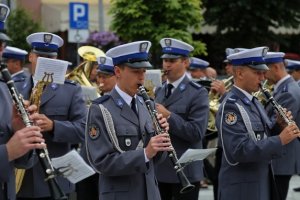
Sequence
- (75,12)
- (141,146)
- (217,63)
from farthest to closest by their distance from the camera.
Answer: (217,63) < (75,12) < (141,146)

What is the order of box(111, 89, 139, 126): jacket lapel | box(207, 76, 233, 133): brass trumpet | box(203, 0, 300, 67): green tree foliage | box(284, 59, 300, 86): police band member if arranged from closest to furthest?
1. box(111, 89, 139, 126): jacket lapel
2. box(207, 76, 233, 133): brass trumpet
3. box(284, 59, 300, 86): police band member
4. box(203, 0, 300, 67): green tree foliage

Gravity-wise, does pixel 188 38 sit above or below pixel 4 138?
above

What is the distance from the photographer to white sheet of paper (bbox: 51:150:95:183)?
384 cm

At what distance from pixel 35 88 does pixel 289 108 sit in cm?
273

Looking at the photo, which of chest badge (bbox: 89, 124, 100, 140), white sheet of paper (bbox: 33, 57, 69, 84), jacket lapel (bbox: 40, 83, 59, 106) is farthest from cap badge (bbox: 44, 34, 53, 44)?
chest badge (bbox: 89, 124, 100, 140)

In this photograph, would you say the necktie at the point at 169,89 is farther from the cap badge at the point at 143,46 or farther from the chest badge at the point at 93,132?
the chest badge at the point at 93,132

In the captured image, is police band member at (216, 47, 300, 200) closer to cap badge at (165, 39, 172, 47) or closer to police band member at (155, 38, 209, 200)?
police band member at (155, 38, 209, 200)

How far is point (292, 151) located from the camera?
→ 22.6 ft

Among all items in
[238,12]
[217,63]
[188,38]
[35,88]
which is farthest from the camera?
[217,63]

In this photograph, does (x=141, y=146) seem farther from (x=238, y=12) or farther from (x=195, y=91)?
(x=238, y=12)

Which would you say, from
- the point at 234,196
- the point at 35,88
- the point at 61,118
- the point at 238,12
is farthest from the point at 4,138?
the point at 238,12

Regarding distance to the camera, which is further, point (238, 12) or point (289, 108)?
point (238, 12)

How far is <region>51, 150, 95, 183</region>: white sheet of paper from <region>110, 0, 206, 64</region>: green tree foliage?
986cm

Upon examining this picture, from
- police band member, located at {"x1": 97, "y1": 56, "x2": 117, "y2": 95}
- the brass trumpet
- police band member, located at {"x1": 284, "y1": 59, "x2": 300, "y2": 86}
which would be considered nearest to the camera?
police band member, located at {"x1": 97, "y1": 56, "x2": 117, "y2": 95}
